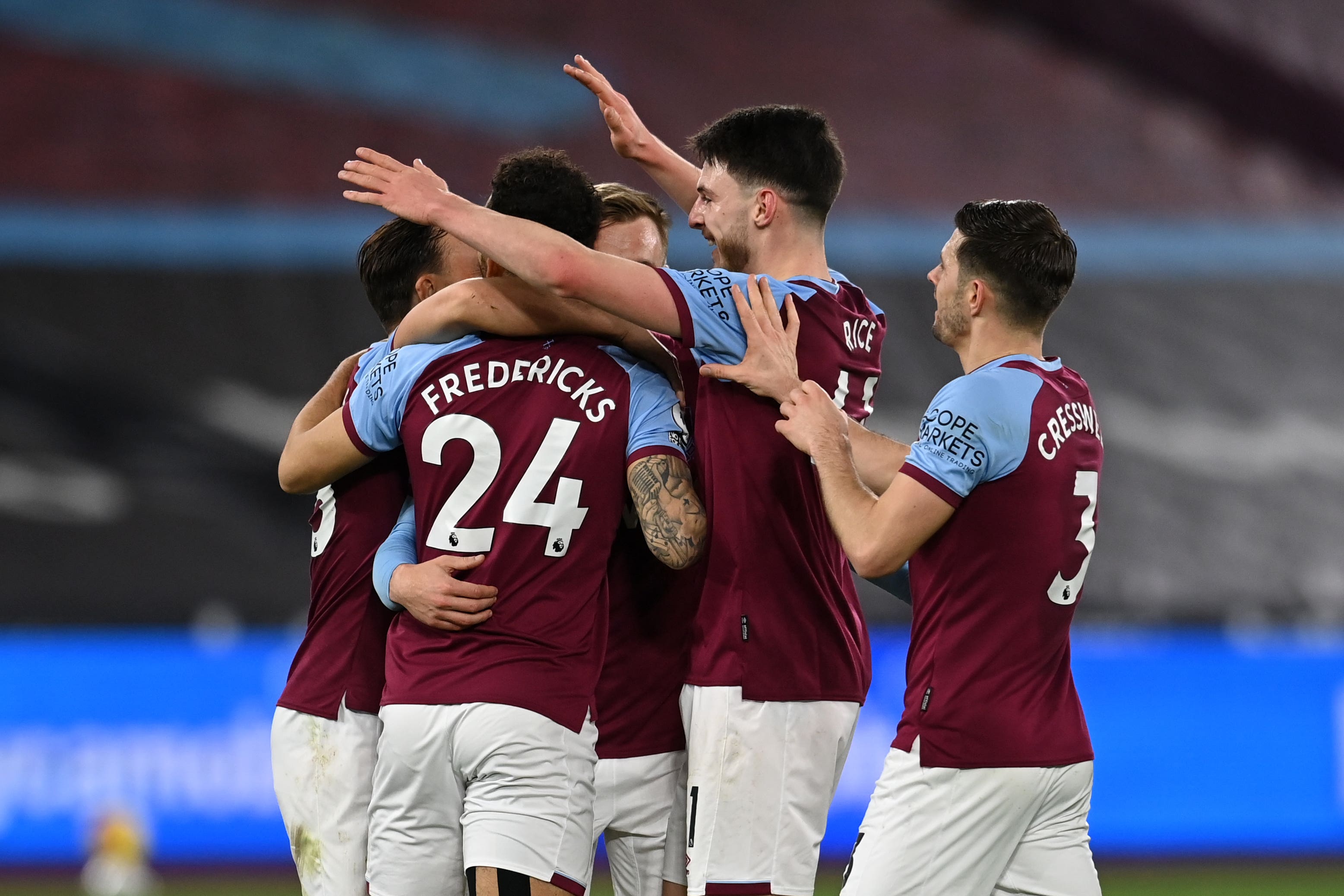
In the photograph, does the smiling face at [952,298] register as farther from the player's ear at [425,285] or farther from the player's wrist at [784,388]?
the player's ear at [425,285]

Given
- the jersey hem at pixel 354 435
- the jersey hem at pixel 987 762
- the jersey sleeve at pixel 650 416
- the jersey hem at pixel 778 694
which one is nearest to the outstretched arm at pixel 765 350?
the jersey sleeve at pixel 650 416

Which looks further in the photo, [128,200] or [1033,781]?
[128,200]

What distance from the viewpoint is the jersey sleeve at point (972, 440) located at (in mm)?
3299

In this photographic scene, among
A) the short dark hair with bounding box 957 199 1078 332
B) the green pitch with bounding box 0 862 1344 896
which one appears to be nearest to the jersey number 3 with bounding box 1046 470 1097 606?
the short dark hair with bounding box 957 199 1078 332

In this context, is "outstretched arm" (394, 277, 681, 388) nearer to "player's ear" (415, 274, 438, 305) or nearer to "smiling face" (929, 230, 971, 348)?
"player's ear" (415, 274, 438, 305)

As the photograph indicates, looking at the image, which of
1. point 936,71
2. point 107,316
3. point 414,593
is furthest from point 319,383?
point 414,593

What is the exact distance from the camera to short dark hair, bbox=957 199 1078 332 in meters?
3.48

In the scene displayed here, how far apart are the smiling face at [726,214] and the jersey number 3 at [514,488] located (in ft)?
2.26

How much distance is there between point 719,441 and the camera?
3.64 metres

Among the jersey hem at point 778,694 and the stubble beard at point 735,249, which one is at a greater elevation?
the stubble beard at point 735,249

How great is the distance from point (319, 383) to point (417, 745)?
8536mm

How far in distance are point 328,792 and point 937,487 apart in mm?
1827

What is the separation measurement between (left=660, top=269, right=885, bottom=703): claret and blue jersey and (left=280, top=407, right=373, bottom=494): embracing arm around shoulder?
0.91 meters

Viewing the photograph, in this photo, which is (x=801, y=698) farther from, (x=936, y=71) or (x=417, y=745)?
(x=936, y=71)
